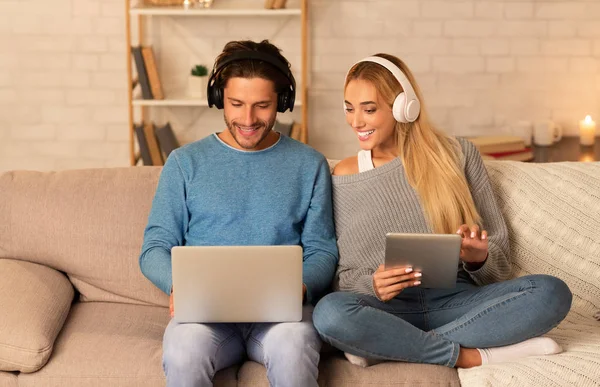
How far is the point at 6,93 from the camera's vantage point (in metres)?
4.53

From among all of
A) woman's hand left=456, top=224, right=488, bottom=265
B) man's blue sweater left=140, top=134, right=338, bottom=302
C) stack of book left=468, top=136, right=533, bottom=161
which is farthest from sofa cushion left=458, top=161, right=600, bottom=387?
stack of book left=468, top=136, right=533, bottom=161

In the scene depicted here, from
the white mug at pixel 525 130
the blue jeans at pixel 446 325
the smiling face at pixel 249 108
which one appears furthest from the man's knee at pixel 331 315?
the white mug at pixel 525 130

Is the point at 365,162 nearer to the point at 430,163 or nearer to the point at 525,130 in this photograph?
the point at 430,163

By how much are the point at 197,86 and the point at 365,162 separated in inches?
78.9

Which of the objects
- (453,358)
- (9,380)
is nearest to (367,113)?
(453,358)

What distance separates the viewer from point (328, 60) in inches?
176

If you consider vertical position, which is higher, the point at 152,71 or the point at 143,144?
the point at 152,71

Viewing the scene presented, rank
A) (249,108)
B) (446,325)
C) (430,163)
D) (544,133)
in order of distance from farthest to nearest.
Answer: (544,133), (430,163), (249,108), (446,325)

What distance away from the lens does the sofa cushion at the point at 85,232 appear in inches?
100

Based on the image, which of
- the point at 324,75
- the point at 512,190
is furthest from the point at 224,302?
the point at 324,75

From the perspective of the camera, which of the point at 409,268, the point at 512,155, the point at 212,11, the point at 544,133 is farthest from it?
the point at 544,133

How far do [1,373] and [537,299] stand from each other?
131 cm

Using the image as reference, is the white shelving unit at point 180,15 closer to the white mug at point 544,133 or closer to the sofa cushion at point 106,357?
the white mug at point 544,133

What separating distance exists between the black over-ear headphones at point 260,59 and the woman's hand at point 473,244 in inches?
22.0
